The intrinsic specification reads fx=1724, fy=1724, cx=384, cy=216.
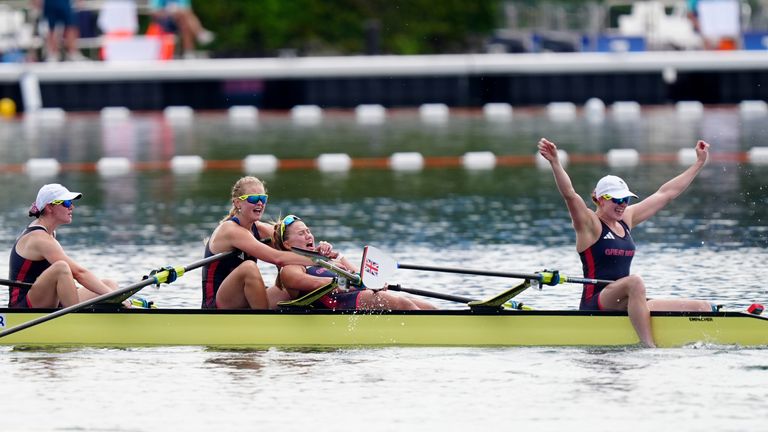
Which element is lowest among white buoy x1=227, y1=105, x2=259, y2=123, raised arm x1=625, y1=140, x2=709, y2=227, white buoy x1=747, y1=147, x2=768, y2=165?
raised arm x1=625, y1=140, x2=709, y2=227

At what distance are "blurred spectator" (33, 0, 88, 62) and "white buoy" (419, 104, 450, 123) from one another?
754cm

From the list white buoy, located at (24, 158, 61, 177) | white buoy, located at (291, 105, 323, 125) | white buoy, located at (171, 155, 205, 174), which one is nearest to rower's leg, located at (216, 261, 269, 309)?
white buoy, located at (171, 155, 205, 174)

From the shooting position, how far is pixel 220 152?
29.9m

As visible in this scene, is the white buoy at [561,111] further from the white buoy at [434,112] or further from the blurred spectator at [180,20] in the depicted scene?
the blurred spectator at [180,20]

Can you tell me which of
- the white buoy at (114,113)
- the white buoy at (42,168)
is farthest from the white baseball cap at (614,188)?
the white buoy at (114,113)

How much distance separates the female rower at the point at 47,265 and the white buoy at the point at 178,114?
896 inches

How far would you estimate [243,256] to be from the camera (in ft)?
43.7

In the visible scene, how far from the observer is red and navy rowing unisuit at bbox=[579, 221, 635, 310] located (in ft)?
42.7

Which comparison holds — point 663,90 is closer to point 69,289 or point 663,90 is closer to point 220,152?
point 220,152

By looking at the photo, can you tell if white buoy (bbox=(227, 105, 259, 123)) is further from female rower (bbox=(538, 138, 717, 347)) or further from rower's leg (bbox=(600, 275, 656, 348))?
rower's leg (bbox=(600, 275, 656, 348))

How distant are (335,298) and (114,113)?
24.6 m

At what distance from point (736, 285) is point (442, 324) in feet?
13.2

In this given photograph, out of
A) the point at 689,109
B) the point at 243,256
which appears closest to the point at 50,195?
the point at 243,256

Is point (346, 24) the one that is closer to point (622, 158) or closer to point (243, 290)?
point (622, 158)
